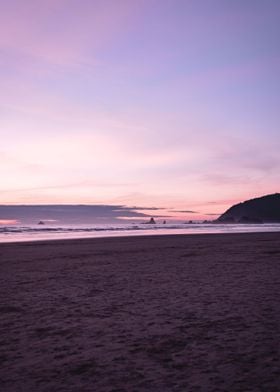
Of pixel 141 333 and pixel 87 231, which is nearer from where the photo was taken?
pixel 141 333

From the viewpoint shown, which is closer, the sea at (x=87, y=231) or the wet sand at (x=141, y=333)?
the wet sand at (x=141, y=333)

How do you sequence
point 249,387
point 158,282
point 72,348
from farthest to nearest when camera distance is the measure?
point 158,282
point 72,348
point 249,387

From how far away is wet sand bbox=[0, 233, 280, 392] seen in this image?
17.1ft

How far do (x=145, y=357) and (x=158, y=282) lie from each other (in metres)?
7.16

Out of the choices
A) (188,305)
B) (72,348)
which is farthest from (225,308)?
(72,348)

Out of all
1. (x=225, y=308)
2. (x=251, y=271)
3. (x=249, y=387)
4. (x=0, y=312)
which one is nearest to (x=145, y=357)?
(x=249, y=387)

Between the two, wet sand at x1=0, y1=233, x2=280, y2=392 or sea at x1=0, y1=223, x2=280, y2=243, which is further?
sea at x1=0, y1=223, x2=280, y2=243

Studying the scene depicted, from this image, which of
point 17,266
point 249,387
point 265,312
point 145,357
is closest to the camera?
point 249,387

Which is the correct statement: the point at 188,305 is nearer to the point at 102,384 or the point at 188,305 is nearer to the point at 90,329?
the point at 90,329

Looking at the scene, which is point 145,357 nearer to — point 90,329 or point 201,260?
point 90,329

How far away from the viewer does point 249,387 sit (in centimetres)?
485

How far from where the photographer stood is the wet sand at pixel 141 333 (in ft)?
17.1

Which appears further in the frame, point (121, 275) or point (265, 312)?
point (121, 275)

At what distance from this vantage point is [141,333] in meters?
7.29
